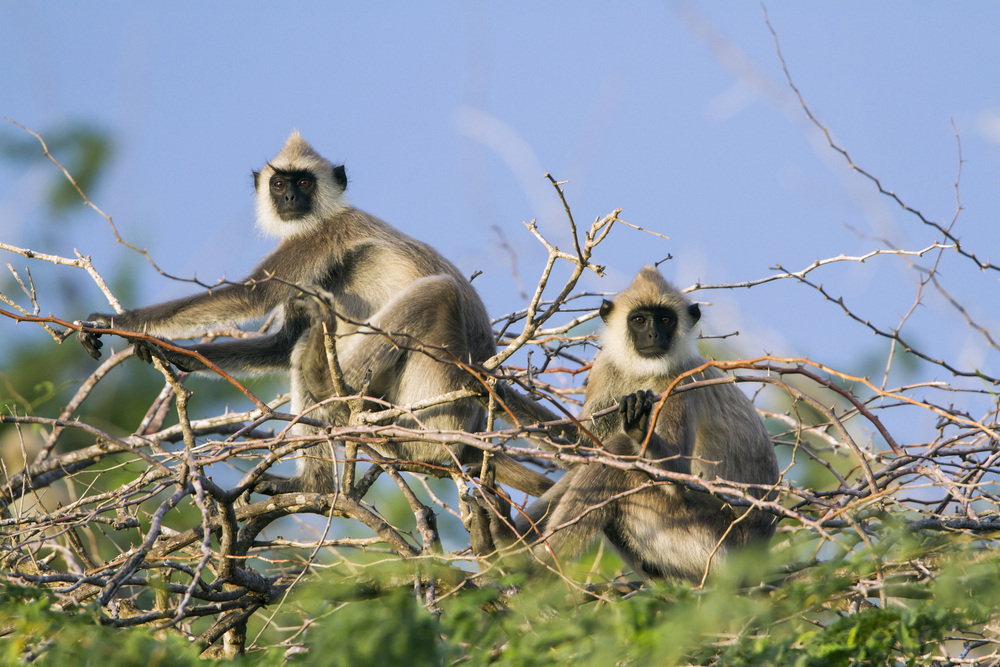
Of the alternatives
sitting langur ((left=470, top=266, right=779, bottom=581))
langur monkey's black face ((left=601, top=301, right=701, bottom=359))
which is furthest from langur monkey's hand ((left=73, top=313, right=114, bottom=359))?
langur monkey's black face ((left=601, top=301, right=701, bottom=359))

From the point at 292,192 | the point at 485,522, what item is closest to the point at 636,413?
the point at 485,522

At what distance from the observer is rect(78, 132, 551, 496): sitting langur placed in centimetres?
519

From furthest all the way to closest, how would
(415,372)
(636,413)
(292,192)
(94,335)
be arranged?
1. (292,192)
2. (415,372)
3. (94,335)
4. (636,413)

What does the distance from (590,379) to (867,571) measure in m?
2.87

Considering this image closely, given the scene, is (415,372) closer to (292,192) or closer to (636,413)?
(636,413)

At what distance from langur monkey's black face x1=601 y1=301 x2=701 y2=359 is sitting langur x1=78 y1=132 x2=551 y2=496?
1001 mm

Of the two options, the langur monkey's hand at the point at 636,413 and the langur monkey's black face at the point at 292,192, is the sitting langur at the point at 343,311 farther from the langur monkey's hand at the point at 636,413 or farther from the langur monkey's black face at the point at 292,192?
the langur monkey's hand at the point at 636,413

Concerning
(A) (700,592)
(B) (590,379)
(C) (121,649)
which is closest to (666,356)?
(B) (590,379)

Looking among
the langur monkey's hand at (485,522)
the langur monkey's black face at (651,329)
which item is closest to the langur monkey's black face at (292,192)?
the langur monkey's black face at (651,329)

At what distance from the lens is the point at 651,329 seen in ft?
16.7

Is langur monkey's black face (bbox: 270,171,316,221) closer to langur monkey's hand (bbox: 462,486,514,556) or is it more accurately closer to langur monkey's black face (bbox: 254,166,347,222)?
langur monkey's black face (bbox: 254,166,347,222)

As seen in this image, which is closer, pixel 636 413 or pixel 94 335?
pixel 636 413

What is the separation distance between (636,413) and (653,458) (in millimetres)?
272

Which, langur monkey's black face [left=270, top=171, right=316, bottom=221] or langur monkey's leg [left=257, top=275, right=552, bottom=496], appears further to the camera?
langur monkey's black face [left=270, top=171, right=316, bottom=221]
